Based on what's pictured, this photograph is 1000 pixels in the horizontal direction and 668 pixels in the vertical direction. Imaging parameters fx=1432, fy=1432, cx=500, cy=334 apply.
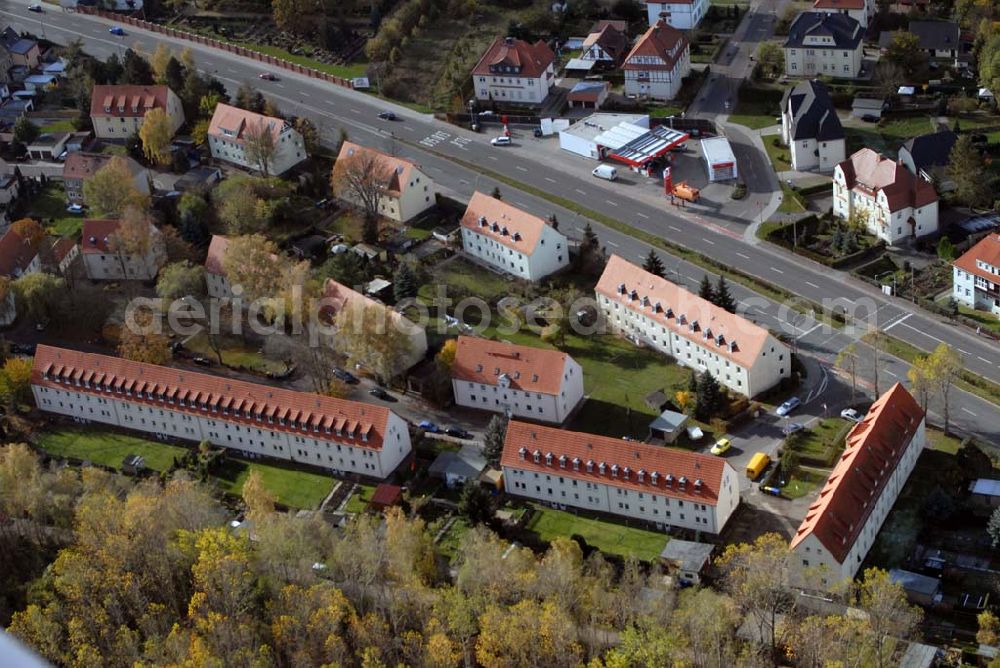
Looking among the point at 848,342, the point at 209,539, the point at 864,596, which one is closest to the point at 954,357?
the point at 848,342

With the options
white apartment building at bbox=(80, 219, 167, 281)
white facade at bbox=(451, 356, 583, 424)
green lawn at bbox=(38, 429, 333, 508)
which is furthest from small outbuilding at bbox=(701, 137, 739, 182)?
white apartment building at bbox=(80, 219, 167, 281)

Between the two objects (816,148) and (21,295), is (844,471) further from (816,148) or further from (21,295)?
(21,295)

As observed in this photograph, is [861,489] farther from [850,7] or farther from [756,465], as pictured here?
[850,7]

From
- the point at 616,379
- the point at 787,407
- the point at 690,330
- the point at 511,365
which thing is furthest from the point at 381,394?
the point at 787,407

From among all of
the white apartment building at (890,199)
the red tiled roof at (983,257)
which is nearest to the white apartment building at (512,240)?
the white apartment building at (890,199)

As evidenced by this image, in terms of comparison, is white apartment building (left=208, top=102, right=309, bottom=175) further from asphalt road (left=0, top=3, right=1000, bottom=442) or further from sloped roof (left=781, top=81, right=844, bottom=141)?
sloped roof (left=781, top=81, right=844, bottom=141)
